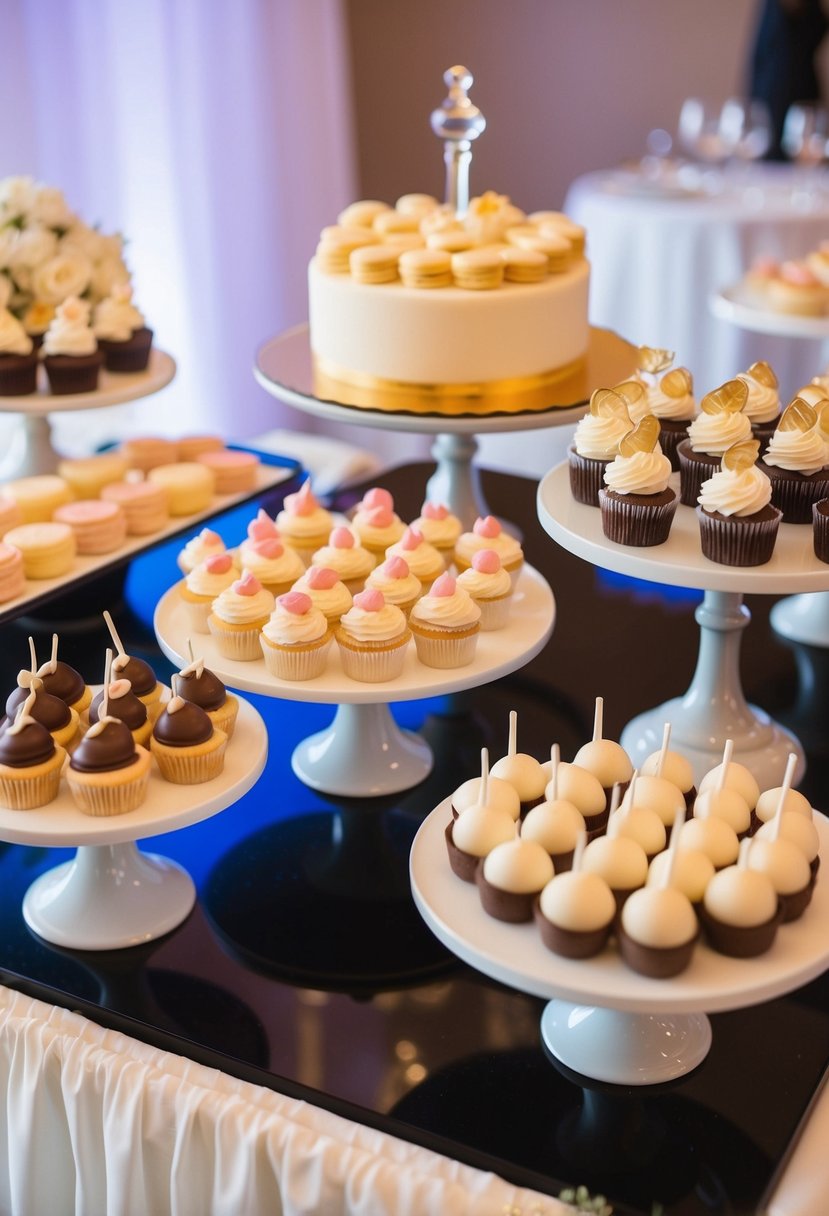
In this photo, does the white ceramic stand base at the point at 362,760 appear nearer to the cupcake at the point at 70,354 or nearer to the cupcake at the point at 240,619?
the cupcake at the point at 240,619

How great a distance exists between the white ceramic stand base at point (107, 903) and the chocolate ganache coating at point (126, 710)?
15 centimetres

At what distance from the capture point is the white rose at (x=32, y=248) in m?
2.28

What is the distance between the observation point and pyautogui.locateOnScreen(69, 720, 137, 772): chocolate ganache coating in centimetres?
131

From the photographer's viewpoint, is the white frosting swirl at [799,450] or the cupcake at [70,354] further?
the cupcake at [70,354]

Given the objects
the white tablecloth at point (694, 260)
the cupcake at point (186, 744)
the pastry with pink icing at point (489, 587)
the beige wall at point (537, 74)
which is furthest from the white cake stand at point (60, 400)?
the beige wall at point (537, 74)

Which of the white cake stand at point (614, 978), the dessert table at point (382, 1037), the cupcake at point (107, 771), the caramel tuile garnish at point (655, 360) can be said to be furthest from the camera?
the caramel tuile garnish at point (655, 360)

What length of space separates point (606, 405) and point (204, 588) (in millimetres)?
547

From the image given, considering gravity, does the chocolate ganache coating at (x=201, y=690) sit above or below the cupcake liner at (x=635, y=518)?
below

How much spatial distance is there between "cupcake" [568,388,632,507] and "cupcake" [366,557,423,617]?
248 millimetres

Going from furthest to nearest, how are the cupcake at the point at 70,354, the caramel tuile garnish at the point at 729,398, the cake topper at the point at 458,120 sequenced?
1. the cupcake at the point at 70,354
2. the cake topper at the point at 458,120
3. the caramel tuile garnish at the point at 729,398

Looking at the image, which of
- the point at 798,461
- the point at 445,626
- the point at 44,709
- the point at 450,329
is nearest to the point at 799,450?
the point at 798,461

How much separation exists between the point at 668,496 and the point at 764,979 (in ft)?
2.11

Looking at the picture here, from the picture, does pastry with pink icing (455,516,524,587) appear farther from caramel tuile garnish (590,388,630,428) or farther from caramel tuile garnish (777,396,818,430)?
caramel tuile garnish (777,396,818,430)

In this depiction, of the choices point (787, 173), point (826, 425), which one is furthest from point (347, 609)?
point (787, 173)
